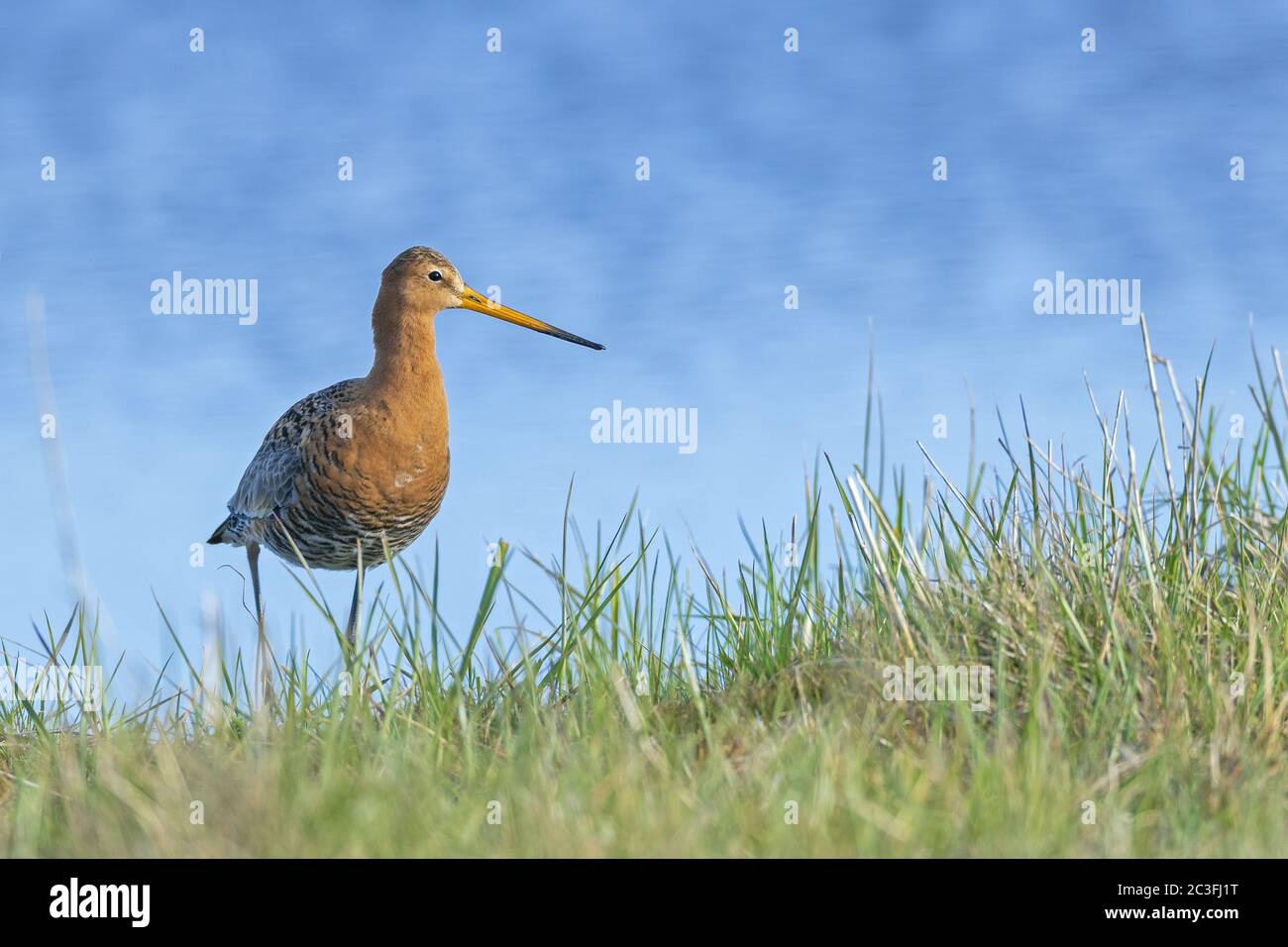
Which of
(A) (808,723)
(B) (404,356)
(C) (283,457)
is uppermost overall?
(B) (404,356)

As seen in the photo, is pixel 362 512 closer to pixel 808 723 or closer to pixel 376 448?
pixel 376 448

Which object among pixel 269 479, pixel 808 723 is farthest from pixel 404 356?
pixel 808 723

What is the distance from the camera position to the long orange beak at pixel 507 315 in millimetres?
7363

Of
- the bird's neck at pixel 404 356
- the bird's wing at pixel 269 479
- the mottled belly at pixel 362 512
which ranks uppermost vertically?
the bird's neck at pixel 404 356

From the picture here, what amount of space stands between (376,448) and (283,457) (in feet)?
2.58

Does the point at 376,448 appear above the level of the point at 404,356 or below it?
below

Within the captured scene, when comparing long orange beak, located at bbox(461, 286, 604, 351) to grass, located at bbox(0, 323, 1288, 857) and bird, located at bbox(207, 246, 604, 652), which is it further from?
grass, located at bbox(0, 323, 1288, 857)

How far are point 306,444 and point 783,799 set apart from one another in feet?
14.9
